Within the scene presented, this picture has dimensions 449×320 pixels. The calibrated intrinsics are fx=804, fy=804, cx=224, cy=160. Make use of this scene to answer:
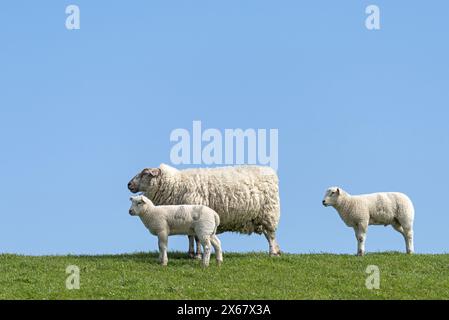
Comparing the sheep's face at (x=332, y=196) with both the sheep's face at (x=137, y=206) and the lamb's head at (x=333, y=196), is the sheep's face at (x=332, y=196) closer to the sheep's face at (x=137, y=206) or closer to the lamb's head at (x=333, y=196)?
the lamb's head at (x=333, y=196)

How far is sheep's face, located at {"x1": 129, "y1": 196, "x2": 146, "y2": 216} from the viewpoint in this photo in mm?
21469

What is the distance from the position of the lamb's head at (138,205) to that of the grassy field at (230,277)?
1.44 meters

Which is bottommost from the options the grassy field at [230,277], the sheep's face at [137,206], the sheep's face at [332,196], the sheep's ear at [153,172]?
the grassy field at [230,277]

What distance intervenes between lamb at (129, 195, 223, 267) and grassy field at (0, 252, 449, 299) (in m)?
0.65

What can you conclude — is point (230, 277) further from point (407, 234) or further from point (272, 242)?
point (407, 234)

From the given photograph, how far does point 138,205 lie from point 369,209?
717 centimetres

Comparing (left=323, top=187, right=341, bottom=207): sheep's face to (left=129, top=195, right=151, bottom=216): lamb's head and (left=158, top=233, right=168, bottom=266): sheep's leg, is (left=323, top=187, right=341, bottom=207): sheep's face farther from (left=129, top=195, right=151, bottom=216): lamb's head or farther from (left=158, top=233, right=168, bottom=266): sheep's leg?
(left=129, top=195, right=151, bottom=216): lamb's head

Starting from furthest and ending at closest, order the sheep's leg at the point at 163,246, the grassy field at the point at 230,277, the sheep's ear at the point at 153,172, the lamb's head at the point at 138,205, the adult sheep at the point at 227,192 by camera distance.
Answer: the sheep's ear at the point at 153,172 → the adult sheep at the point at 227,192 → the lamb's head at the point at 138,205 → the sheep's leg at the point at 163,246 → the grassy field at the point at 230,277

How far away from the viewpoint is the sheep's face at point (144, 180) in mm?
24266

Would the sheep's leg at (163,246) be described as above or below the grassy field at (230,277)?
above

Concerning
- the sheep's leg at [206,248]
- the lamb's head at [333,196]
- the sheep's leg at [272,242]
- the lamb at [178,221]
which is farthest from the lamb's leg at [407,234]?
the sheep's leg at [206,248]

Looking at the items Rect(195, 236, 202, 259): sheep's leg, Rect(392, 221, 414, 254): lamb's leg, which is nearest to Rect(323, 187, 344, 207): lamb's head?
Rect(392, 221, 414, 254): lamb's leg
